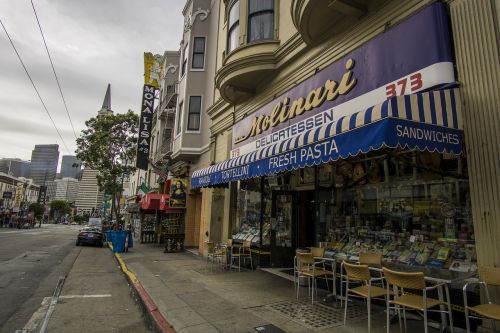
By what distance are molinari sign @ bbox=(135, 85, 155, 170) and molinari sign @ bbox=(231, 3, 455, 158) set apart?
13502mm

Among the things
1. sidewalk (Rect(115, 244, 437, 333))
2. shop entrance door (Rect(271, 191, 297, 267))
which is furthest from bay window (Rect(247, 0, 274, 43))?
sidewalk (Rect(115, 244, 437, 333))

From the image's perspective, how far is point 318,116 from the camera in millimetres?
8406

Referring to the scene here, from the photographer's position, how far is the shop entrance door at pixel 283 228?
10711 millimetres

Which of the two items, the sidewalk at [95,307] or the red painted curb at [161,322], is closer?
the red painted curb at [161,322]

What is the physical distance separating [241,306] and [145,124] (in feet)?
59.4

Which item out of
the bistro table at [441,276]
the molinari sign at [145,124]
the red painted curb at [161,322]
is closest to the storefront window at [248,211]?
the bistro table at [441,276]

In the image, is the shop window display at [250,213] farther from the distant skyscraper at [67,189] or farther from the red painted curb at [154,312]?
the distant skyscraper at [67,189]

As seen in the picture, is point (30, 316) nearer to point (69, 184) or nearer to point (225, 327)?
point (225, 327)

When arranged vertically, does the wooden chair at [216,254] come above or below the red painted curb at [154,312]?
above

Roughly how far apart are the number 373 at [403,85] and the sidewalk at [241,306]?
3967mm

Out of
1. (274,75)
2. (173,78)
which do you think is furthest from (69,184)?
(274,75)

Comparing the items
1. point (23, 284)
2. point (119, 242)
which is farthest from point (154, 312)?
point (119, 242)

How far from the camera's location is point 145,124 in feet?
73.3

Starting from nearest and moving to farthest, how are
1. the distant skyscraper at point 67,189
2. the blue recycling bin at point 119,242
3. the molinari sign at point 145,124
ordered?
the blue recycling bin at point 119,242 < the molinari sign at point 145,124 < the distant skyscraper at point 67,189
